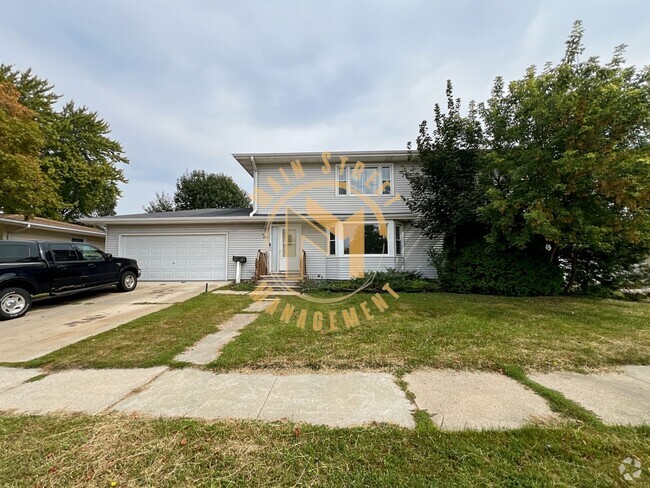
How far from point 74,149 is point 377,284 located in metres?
22.0

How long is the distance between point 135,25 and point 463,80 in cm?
985

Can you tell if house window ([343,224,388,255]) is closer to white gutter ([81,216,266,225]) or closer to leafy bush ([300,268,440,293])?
leafy bush ([300,268,440,293])

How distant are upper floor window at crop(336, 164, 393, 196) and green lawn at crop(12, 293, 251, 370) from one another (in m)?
6.96

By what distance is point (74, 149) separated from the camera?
1777cm

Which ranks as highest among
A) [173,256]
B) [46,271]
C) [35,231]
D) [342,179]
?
[342,179]

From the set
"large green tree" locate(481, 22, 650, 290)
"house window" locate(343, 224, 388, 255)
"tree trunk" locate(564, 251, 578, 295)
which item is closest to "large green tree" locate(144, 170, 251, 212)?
"house window" locate(343, 224, 388, 255)

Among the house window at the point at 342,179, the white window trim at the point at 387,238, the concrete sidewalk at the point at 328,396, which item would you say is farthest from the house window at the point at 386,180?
the concrete sidewalk at the point at 328,396

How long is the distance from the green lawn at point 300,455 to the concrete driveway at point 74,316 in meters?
2.80

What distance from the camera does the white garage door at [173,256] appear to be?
11.0 meters

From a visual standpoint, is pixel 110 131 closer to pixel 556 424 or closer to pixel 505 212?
pixel 505 212

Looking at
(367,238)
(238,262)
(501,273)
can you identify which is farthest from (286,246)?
(501,273)

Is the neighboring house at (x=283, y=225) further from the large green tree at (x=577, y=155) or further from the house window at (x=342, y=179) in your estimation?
the large green tree at (x=577, y=155)

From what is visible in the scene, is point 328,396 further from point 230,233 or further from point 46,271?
point 230,233

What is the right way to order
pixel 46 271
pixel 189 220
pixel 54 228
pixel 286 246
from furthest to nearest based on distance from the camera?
pixel 54 228, pixel 286 246, pixel 189 220, pixel 46 271
